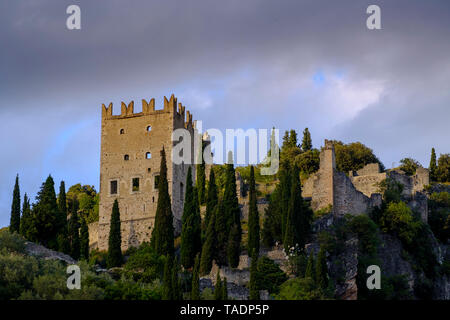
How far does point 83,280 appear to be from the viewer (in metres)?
48.6

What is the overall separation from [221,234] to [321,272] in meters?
7.00

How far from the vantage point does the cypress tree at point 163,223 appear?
193 ft

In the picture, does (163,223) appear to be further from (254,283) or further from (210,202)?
(254,283)

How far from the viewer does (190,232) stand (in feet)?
190

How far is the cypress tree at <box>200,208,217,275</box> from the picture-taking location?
5416 cm

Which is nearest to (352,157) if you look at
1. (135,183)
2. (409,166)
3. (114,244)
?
(409,166)

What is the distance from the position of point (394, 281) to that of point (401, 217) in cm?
466

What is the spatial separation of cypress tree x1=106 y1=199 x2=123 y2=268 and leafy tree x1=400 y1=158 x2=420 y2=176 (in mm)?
25617

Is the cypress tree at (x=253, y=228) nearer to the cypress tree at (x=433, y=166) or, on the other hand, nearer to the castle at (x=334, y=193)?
the castle at (x=334, y=193)

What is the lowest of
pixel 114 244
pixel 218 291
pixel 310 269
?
pixel 218 291

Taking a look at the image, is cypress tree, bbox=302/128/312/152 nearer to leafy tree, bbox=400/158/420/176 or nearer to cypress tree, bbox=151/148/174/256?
leafy tree, bbox=400/158/420/176

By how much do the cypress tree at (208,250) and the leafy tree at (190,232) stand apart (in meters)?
2.11
